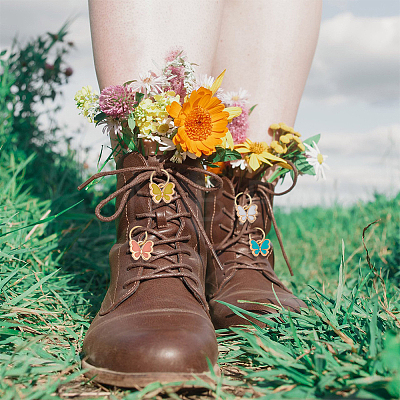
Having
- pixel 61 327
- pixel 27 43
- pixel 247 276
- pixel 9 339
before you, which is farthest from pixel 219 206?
pixel 27 43

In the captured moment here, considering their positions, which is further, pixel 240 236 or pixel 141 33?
pixel 240 236

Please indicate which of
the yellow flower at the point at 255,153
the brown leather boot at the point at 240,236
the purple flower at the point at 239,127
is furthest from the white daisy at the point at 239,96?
the brown leather boot at the point at 240,236

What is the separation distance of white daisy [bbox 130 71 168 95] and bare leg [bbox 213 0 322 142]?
0.53 meters

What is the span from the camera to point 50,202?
214 centimetres

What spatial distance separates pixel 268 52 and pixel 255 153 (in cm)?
43

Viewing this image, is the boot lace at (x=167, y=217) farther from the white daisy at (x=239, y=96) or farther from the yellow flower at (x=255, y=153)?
the white daisy at (x=239, y=96)

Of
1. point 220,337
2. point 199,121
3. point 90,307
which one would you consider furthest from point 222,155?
point 90,307

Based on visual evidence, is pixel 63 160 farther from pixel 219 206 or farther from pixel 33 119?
pixel 219 206

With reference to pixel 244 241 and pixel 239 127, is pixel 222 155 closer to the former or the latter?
pixel 239 127

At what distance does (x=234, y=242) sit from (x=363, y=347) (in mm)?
647

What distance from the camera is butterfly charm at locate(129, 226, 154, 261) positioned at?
1112 mm

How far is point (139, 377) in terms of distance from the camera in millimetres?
824

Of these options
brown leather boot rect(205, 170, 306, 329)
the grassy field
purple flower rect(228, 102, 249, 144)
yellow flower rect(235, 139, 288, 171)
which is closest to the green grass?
the grassy field

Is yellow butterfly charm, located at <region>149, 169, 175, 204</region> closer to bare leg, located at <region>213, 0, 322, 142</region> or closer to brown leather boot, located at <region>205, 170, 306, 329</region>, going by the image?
brown leather boot, located at <region>205, 170, 306, 329</region>
